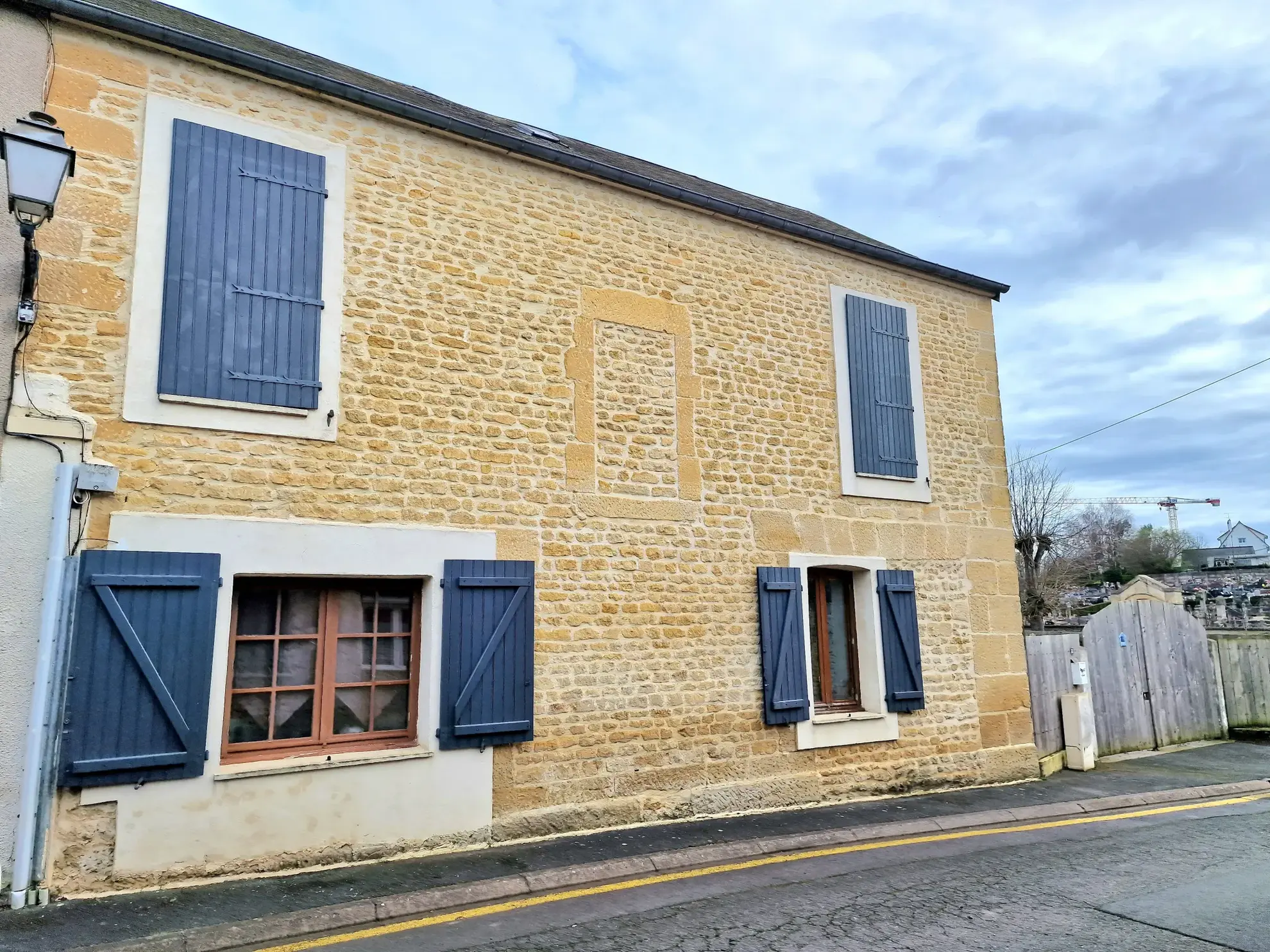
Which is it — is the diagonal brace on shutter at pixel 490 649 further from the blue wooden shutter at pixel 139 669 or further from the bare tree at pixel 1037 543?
the bare tree at pixel 1037 543

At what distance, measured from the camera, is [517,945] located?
430cm

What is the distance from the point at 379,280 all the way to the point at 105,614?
3027mm

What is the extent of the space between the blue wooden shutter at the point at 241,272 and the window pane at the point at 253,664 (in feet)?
5.62

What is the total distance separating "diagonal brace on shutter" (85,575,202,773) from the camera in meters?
5.06

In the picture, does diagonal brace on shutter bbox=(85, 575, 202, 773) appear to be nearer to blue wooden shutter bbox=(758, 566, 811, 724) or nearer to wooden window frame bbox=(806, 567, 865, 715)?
blue wooden shutter bbox=(758, 566, 811, 724)

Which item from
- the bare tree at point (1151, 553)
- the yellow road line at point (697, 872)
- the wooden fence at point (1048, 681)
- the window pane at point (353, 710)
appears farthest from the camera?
the bare tree at point (1151, 553)

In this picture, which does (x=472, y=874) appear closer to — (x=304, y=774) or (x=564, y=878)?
(x=564, y=878)

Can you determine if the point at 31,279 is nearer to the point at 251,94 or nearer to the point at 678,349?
the point at 251,94

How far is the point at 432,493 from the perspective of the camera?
6.32 meters

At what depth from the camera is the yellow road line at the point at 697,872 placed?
176 inches

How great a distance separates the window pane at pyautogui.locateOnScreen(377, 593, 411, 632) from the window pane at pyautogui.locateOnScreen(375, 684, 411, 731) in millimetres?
430

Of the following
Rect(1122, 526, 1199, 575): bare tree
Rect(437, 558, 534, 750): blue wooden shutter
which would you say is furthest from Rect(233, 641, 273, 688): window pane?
Rect(1122, 526, 1199, 575): bare tree

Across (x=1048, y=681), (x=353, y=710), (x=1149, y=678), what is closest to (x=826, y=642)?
(x=1048, y=681)

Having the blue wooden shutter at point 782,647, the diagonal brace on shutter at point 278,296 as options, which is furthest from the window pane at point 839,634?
the diagonal brace on shutter at point 278,296
